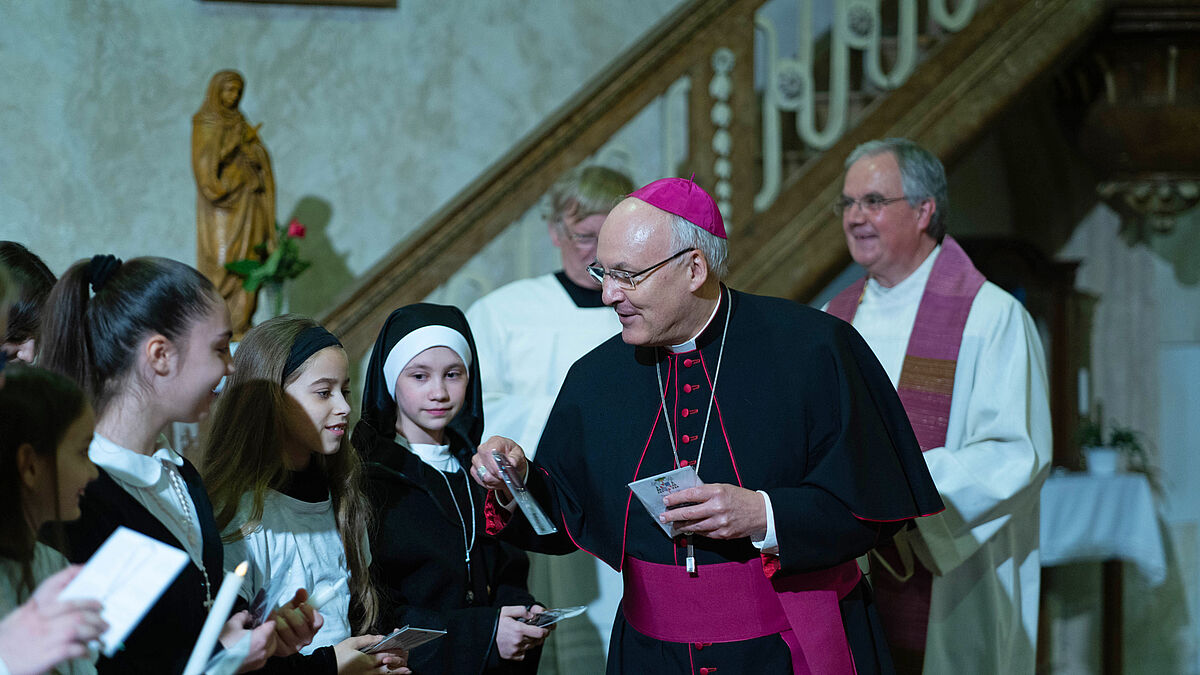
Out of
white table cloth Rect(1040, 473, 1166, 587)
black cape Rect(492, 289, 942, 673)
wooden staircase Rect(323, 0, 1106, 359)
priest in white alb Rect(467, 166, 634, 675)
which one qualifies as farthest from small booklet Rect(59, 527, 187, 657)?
white table cloth Rect(1040, 473, 1166, 587)

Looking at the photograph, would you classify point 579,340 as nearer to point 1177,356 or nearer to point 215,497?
point 215,497

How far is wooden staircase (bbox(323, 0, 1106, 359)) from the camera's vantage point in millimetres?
5211

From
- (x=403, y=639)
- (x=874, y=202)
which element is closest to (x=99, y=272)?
(x=403, y=639)

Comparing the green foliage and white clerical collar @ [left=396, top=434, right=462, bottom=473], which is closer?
white clerical collar @ [left=396, top=434, right=462, bottom=473]

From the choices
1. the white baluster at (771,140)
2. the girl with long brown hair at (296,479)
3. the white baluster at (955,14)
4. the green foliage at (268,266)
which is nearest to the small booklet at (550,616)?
the girl with long brown hair at (296,479)

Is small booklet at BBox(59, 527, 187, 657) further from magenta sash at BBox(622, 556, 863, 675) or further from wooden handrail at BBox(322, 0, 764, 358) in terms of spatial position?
wooden handrail at BBox(322, 0, 764, 358)

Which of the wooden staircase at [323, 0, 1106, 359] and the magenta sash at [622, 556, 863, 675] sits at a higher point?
the wooden staircase at [323, 0, 1106, 359]

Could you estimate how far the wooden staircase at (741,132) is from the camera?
521cm

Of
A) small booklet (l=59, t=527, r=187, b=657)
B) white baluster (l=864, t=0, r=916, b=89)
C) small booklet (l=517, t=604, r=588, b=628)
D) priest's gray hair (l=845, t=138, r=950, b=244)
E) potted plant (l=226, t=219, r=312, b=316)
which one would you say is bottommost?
small booklet (l=517, t=604, r=588, b=628)

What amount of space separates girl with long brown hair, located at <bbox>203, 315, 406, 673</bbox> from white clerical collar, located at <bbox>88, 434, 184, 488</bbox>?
548 millimetres

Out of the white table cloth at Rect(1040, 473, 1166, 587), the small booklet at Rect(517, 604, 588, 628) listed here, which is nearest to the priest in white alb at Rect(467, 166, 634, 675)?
the small booklet at Rect(517, 604, 588, 628)

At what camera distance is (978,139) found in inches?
218

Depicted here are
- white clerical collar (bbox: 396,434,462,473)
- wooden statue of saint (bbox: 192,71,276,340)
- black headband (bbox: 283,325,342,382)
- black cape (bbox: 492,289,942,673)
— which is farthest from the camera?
wooden statue of saint (bbox: 192,71,276,340)

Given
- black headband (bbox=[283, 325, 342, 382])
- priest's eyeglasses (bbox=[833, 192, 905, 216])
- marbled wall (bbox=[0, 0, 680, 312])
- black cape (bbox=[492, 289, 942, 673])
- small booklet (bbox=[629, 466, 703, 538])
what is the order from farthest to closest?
marbled wall (bbox=[0, 0, 680, 312]), priest's eyeglasses (bbox=[833, 192, 905, 216]), black headband (bbox=[283, 325, 342, 382]), black cape (bbox=[492, 289, 942, 673]), small booklet (bbox=[629, 466, 703, 538])
